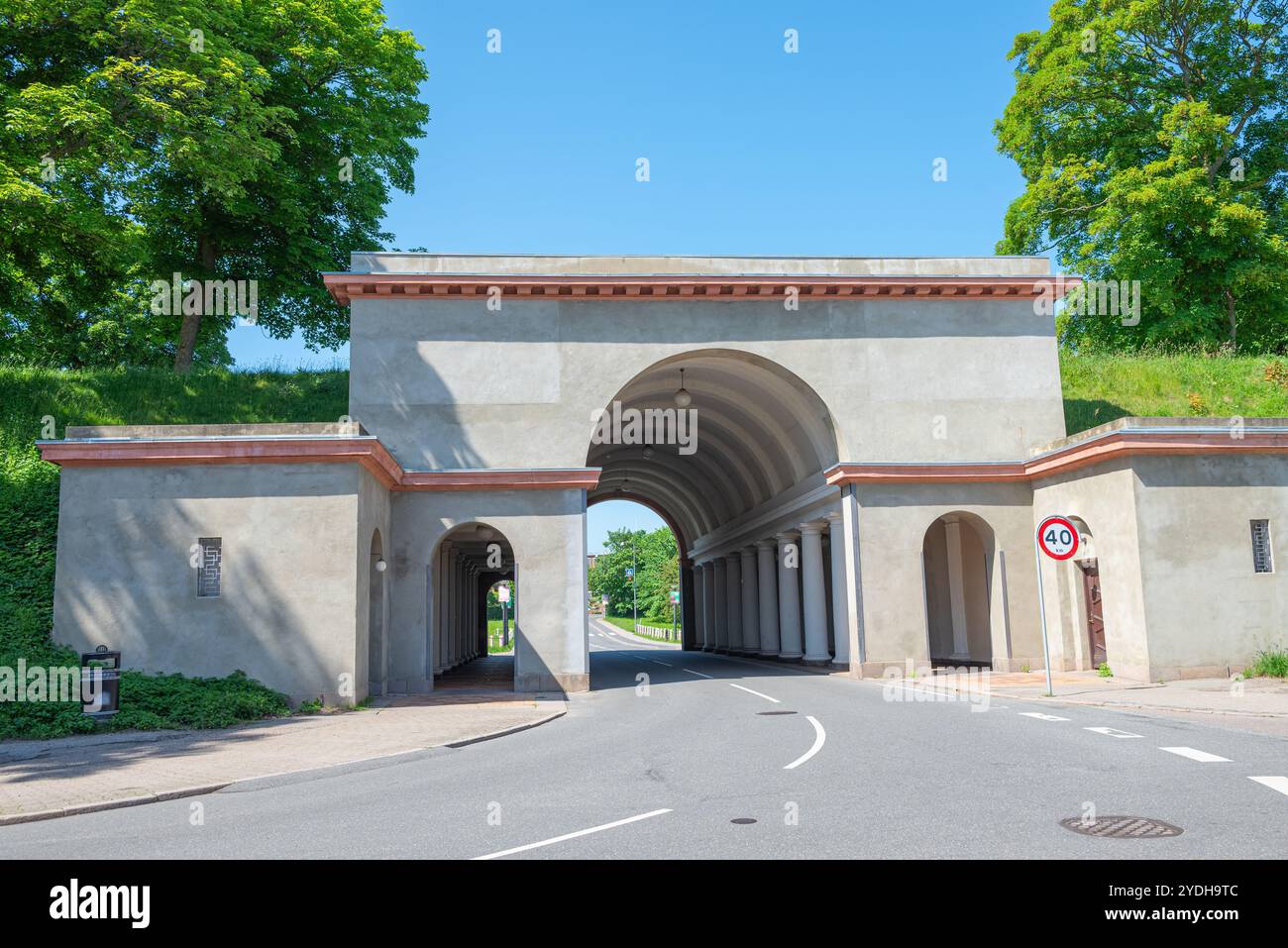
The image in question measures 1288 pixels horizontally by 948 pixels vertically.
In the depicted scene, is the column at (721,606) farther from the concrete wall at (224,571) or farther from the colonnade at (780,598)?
the concrete wall at (224,571)

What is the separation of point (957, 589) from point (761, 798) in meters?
23.4

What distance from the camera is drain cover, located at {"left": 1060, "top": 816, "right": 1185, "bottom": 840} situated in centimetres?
708

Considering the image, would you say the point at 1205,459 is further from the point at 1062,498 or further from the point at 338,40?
the point at 338,40

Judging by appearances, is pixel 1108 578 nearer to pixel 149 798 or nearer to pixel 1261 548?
pixel 1261 548

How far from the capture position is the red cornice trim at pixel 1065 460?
20.4 m

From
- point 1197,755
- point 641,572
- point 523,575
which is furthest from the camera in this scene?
point 641,572

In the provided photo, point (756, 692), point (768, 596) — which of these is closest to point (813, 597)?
point (768, 596)

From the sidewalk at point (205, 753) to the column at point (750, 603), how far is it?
71.8 feet

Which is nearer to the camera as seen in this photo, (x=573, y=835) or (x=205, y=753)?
(x=573, y=835)

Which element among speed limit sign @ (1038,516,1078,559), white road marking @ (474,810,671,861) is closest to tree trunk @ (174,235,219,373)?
speed limit sign @ (1038,516,1078,559)

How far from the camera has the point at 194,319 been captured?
116 feet

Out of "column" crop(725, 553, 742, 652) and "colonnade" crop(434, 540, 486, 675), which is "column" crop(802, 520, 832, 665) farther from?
"column" crop(725, 553, 742, 652)

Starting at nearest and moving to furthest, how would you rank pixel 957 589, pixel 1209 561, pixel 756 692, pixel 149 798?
1. pixel 149 798
2. pixel 1209 561
3. pixel 756 692
4. pixel 957 589
